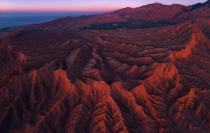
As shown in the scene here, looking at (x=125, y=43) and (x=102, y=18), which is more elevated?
(x=125, y=43)

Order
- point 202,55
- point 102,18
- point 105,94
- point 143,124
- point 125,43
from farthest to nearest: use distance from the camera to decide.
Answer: point 102,18 < point 125,43 < point 202,55 < point 105,94 < point 143,124

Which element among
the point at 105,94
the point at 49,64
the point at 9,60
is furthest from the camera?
the point at 9,60

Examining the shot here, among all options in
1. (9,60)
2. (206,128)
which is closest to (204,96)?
(206,128)

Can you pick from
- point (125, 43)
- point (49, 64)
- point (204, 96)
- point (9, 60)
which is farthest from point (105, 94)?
point (125, 43)

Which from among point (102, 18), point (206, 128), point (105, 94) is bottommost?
point (102, 18)

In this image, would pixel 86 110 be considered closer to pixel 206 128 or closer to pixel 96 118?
pixel 96 118

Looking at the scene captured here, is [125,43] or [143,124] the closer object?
[143,124]
